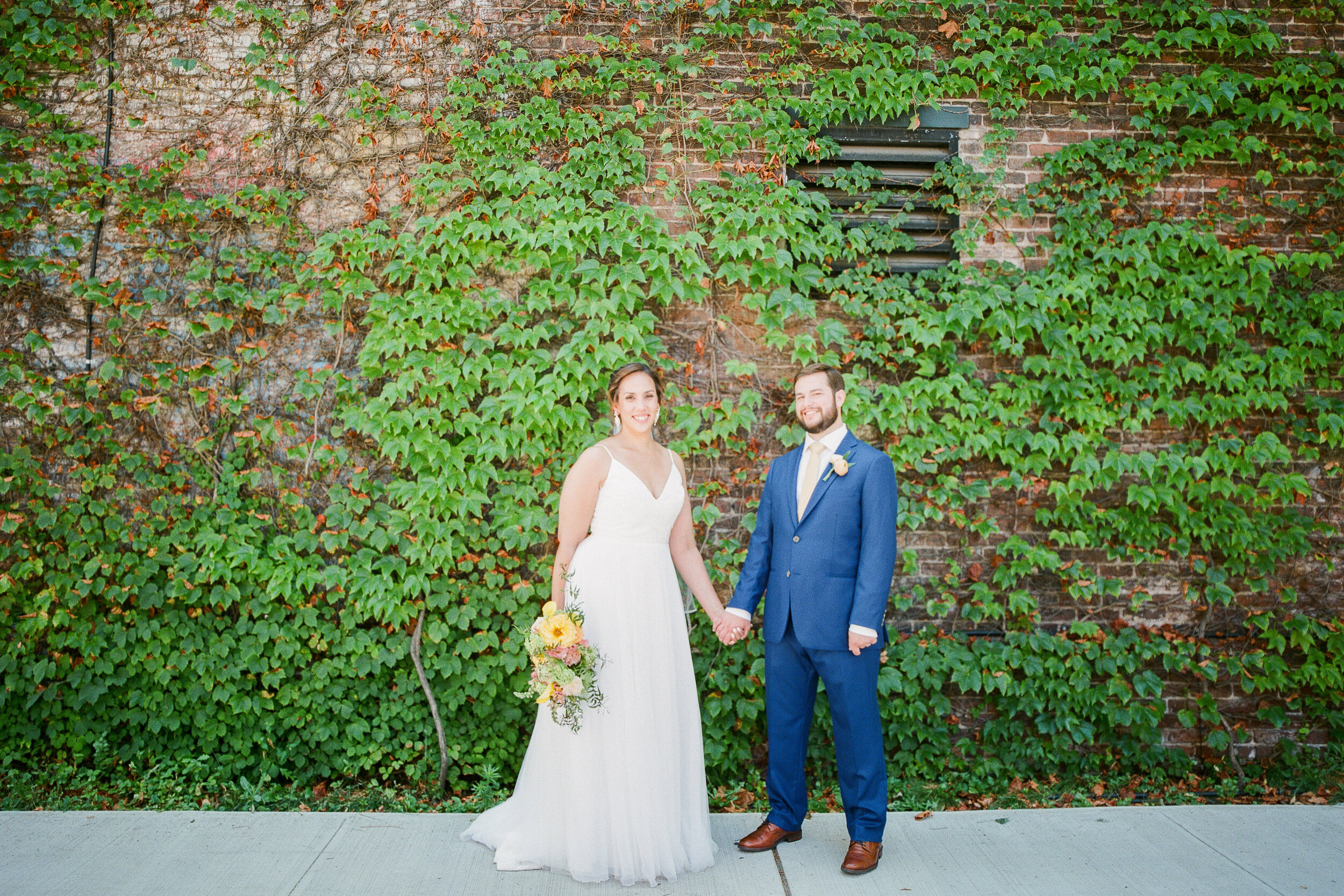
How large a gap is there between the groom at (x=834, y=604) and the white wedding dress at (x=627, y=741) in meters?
0.29

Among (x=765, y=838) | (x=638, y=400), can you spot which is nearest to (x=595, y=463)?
(x=638, y=400)

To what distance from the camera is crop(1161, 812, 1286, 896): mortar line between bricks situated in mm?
3166

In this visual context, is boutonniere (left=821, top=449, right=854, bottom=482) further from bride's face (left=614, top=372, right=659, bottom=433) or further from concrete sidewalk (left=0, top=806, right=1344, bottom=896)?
concrete sidewalk (left=0, top=806, right=1344, bottom=896)

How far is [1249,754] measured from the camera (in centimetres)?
471

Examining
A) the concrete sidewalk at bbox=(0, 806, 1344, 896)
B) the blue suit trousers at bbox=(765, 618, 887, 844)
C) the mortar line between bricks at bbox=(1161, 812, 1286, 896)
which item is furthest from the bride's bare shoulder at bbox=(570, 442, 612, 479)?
the mortar line between bricks at bbox=(1161, 812, 1286, 896)

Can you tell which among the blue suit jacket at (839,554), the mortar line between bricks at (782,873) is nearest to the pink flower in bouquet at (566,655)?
the blue suit jacket at (839,554)

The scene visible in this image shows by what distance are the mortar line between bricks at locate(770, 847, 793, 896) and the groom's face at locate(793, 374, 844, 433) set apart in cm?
174

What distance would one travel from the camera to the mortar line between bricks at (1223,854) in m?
3.17

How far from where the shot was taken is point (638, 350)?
4.48 m

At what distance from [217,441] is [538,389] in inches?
71.1

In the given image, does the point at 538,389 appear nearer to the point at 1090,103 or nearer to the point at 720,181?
the point at 720,181

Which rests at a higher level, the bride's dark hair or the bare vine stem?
the bride's dark hair

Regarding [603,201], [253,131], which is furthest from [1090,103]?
[253,131]

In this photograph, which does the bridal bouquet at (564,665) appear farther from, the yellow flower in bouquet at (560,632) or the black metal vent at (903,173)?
the black metal vent at (903,173)
